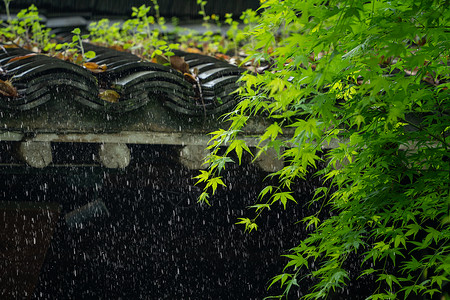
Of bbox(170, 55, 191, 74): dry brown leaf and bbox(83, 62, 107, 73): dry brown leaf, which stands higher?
bbox(170, 55, 191, 74): dry brown leaf

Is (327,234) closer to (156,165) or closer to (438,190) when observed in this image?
(438,190)

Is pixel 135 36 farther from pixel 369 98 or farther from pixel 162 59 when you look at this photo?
pixel 369 98

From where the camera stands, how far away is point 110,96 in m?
2.82

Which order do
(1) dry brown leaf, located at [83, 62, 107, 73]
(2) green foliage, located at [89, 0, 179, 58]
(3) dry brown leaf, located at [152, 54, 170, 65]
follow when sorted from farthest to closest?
(2) green foliage, located at [89, 0, 179, 58] < (3) dry brown leaf, located at [152, 54, 170, 65] < (1) dry brown leaf, located at [83, 62, 107, 73]

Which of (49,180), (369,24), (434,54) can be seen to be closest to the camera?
(369,24)

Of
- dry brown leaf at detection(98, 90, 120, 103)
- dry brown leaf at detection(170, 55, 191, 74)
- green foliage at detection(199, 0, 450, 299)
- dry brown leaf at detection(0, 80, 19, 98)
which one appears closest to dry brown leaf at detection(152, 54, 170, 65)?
dry brown leaf at detection(170, 55, 191, 74)

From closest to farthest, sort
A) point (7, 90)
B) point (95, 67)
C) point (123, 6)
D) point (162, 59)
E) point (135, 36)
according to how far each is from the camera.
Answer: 1. point (7, 90)
2. point (95, 67)
3. point (162, 59)
4. point (135, 36)
5. point (123, 6)

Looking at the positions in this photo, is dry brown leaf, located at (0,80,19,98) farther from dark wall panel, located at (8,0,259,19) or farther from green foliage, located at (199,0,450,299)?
dark wall panel, located at (8,0,259,19)

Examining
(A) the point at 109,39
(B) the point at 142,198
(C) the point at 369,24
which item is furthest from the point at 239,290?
(A) the point at 109,39

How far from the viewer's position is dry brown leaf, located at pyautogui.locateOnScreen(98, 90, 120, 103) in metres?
2.80

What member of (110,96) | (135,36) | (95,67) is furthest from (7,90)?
(135,36)

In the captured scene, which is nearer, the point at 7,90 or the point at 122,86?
the point at 7,90

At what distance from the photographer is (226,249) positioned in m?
4.21

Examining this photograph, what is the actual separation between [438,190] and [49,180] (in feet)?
10.3
